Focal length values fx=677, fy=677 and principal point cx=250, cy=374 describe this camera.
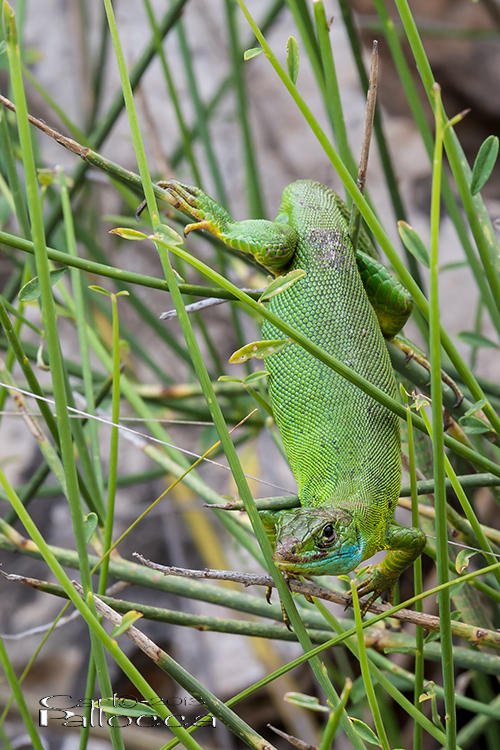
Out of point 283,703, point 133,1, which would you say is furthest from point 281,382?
point 133,1

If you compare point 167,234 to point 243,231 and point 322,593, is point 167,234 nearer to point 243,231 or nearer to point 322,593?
point 322,593

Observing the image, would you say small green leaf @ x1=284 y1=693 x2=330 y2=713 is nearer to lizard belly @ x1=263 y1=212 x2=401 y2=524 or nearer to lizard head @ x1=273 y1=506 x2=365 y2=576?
Result: lizard head @ x1=273 y1=506 x2=365 y2=576

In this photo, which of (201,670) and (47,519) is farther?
(47,519)

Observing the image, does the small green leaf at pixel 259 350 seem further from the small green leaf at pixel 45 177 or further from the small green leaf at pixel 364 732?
the small green leaf at pixel 45 177

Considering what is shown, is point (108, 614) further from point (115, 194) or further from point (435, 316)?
point (115, 194)

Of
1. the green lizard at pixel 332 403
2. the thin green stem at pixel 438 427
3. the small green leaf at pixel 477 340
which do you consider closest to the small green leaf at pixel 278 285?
the thin green stem at pixel 438 427

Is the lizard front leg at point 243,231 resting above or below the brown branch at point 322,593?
above
